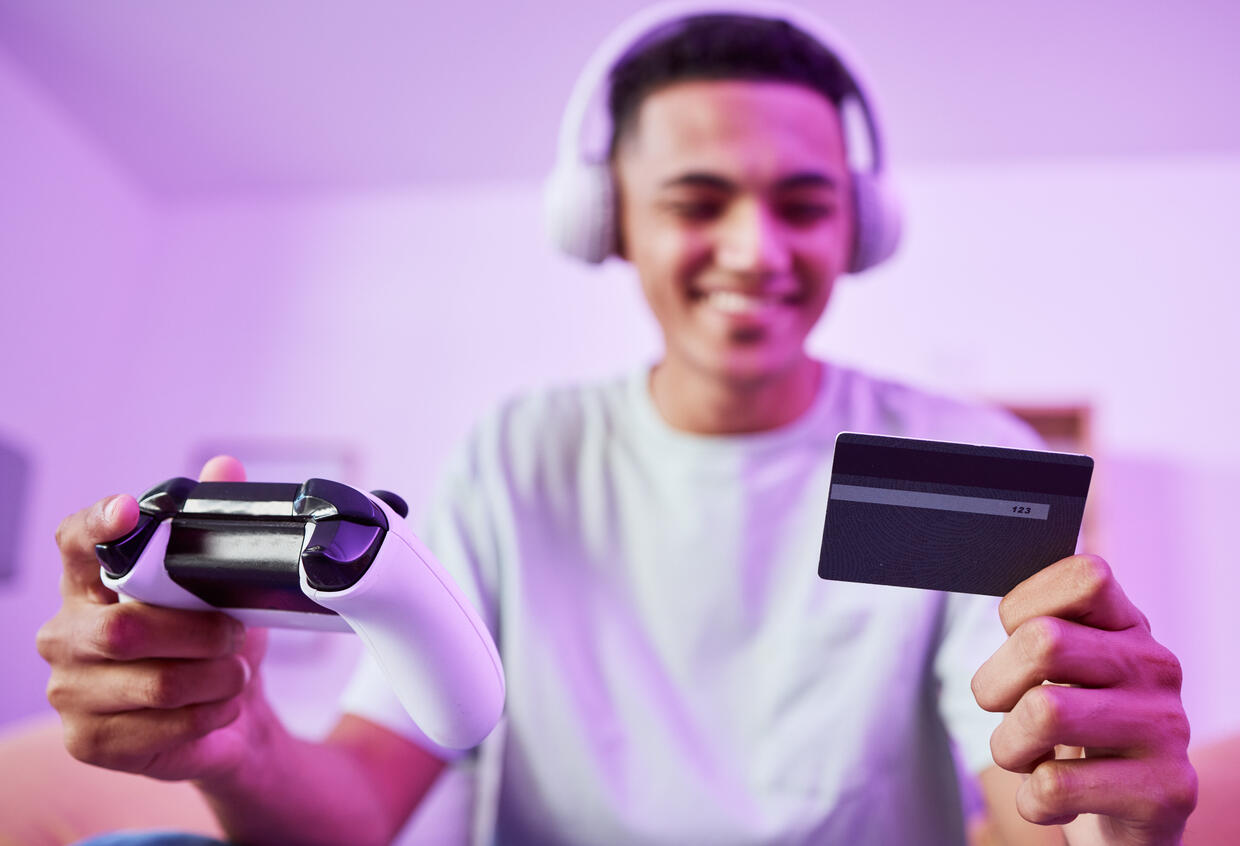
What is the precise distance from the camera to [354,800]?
0.66 metres

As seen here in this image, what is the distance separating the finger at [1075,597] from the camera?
36 cm

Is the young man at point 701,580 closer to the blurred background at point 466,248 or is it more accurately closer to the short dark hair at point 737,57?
the short dark hair at point 737,57

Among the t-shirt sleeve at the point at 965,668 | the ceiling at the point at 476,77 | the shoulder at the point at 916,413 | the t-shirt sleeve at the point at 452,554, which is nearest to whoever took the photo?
the t-shirt sleeve at the point at 965,668

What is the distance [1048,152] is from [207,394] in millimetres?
3001

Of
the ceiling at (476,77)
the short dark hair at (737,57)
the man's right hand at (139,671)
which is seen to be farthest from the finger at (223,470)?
the ceiling at (476,77)

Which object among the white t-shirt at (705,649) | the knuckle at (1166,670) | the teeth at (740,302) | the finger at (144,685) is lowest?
the white t-shirt at (705,649)

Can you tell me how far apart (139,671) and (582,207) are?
60 cm

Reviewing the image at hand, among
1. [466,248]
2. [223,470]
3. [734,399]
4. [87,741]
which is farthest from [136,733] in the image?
[466,248]

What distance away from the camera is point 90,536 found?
1.30 feet

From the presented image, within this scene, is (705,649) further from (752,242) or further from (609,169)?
(609,169)

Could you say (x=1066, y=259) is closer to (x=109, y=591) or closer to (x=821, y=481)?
(x=821, y=481)

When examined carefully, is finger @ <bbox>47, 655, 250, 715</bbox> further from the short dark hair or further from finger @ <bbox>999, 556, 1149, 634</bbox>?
the short dark hair

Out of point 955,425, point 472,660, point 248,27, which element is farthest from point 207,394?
point 472,660

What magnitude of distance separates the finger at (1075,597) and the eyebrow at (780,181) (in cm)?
48
